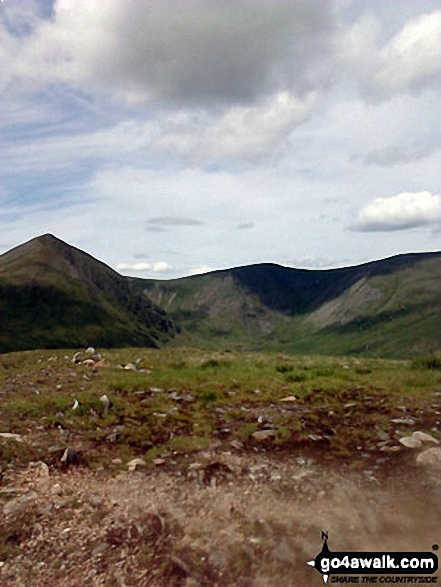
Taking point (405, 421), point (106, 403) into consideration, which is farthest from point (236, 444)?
point (106, 403)

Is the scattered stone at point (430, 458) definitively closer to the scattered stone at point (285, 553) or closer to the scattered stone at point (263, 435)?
the scattered stone at point (263, 435)

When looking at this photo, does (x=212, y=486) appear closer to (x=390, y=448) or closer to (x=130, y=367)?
(x=390, y=448)

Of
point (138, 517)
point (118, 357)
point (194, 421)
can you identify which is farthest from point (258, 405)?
point (118, 357)

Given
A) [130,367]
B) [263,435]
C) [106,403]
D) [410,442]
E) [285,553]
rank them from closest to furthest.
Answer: [285,553]
[410,442]
[263,435]
[106,403]
[130,367]

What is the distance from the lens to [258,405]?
13922mm

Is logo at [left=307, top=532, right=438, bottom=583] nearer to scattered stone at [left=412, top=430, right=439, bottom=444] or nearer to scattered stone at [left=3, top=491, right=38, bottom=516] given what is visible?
scattered stone at [left=412, top=430, right=439, bottom=444]

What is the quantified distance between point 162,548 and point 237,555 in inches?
46.2

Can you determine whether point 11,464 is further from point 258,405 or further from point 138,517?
point 258,405

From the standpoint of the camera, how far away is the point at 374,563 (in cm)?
620

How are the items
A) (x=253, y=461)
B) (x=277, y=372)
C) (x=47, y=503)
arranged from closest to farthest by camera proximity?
1. (x=47, y=503)
2. (x=253, y=461)
3. (x=277, y=372)

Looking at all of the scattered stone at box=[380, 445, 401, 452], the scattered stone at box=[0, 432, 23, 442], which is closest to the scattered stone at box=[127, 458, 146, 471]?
the scattered stone at box=[0, 432, 23, 442]

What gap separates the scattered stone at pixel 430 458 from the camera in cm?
900

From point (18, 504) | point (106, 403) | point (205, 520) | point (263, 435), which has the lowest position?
point (205, 520)

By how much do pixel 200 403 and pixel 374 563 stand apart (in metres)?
8.50
